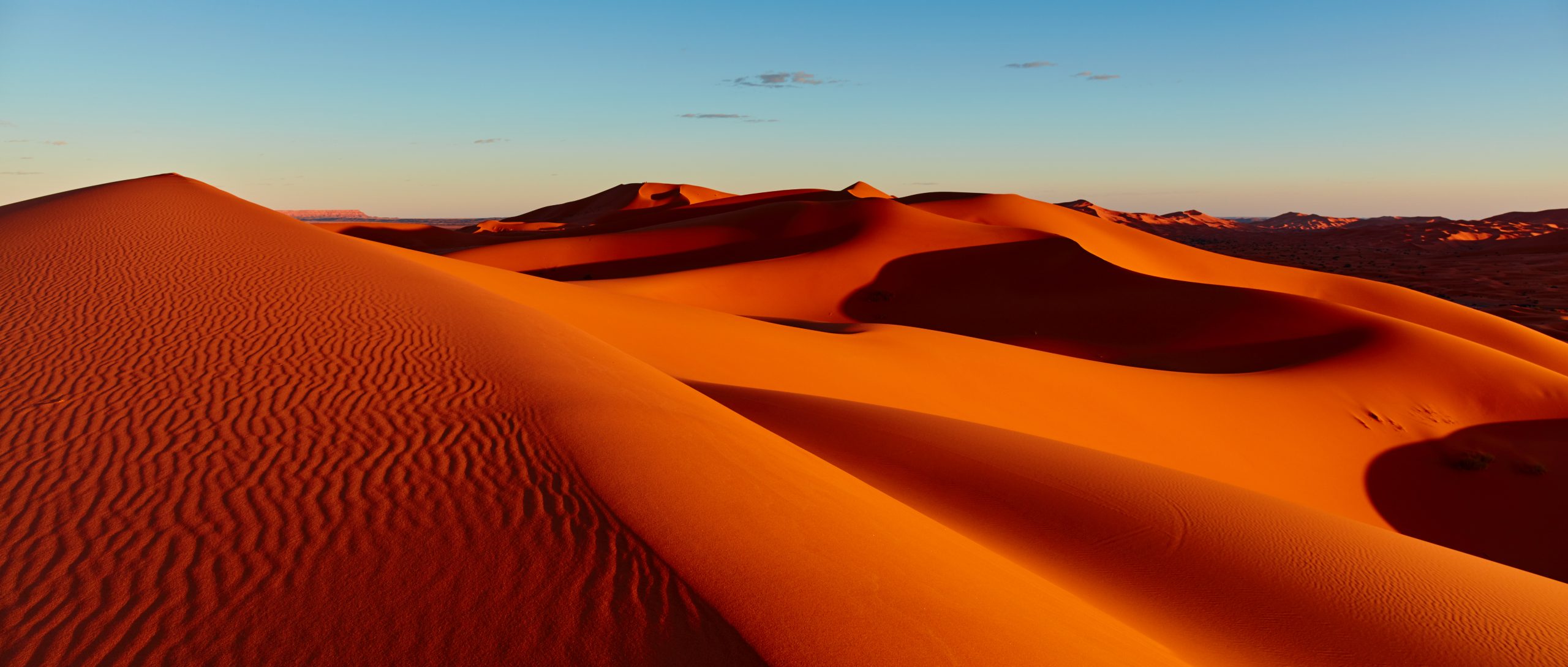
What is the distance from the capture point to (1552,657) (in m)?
5.55

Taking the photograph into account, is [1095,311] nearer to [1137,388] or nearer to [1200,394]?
[1200,394]

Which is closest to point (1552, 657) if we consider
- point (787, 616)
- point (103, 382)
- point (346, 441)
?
point (787, 616)

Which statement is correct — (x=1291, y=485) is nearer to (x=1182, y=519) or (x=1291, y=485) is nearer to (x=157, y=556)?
(x=1182, y=519)

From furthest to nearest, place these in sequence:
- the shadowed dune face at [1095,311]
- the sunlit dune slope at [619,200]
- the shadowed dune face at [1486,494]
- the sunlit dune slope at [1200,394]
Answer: the sunlit dune slope at [619,200], the shadowed dune face at [1095,311], the sunlit dune slope at [1200,394], the shadowed dune face at [1486,494]

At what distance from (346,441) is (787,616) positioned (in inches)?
113

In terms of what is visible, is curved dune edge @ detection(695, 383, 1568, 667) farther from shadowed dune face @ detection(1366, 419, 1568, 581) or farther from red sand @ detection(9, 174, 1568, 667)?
shadowed dune face @ detection(1366, 419, 1568, 581)

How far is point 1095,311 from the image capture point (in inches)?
959

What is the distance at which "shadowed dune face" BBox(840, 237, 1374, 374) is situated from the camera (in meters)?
20.0

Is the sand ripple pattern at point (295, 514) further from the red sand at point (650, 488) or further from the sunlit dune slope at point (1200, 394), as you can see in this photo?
the sunlit dune slope at point (1200, 394)

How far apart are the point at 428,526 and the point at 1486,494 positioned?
1582cm

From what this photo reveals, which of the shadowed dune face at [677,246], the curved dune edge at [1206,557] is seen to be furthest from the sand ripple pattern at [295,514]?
the shadowed dune face at [677,246]

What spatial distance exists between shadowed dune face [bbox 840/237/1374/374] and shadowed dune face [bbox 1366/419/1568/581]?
4091 millimetres

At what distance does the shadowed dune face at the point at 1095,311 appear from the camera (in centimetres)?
1997

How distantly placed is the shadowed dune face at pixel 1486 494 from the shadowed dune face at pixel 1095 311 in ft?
13.4
